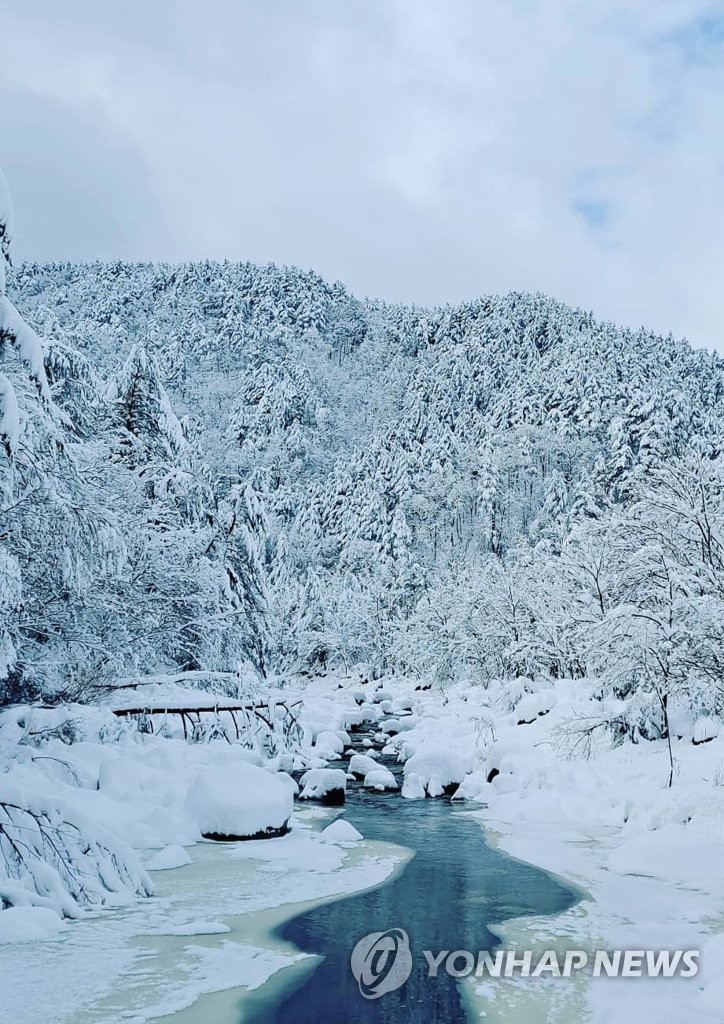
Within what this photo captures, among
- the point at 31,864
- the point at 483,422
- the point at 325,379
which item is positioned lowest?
the point at 31,864

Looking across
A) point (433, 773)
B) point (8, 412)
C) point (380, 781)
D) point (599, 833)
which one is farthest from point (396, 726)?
point (8, 412)

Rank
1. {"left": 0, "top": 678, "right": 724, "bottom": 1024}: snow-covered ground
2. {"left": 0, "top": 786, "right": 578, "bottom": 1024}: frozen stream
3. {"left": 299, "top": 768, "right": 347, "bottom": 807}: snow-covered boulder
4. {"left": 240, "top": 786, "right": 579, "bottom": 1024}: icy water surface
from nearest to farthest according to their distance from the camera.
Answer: {"left": 0, "top": 786, "right": 578, "bottom": 1024}: frozen stream, {"left": 240, "top": 786, "right": 579, "bottom": 1024}: icy water surface, {"left": 0, "top": 678, "right": 724, "bottom": 1024}: snow-covered ground, {"left": 299, "top": 768, "right": 347, "bottom": 807}: snow-covered boulder

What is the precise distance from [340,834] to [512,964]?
5.37m

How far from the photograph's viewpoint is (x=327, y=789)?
15.6 metres

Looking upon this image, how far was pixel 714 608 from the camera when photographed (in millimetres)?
12711

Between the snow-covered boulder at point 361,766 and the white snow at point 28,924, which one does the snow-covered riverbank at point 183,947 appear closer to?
the white snow at point 28,924

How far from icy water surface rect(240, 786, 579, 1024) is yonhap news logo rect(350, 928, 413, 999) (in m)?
0.08

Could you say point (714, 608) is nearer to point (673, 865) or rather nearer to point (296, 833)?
point (673, 865)

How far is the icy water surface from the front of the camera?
20.4ft

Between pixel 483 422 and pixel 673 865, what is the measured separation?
83110 mm

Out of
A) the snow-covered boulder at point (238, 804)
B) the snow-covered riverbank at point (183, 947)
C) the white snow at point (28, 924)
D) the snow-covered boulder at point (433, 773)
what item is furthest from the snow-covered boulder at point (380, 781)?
the white snow at point (28, 924)

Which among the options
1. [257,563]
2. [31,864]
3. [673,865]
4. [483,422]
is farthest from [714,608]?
[483,422]

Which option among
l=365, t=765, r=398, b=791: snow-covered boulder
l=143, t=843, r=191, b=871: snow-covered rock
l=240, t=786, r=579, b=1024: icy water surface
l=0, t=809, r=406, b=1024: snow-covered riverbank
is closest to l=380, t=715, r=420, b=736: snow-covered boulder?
l=365, t=765, r=398, b=791: snow-covered boulder

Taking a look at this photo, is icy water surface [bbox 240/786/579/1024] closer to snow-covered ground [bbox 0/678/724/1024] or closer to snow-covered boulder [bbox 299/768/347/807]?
snow-covered ground [bbox 0/678/724/1024]
